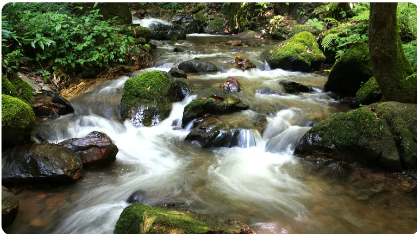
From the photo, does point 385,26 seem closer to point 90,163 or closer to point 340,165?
point 340,165

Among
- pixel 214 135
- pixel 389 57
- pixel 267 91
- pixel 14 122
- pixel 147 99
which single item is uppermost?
pixel 389 57

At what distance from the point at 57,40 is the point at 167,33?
9047 millimetres

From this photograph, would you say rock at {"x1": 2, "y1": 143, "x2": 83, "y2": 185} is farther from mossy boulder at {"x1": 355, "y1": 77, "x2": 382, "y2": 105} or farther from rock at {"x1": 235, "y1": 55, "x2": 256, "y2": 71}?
rock at {"x1": 235, "y1": 55, "x2": 256, "y2": 71}

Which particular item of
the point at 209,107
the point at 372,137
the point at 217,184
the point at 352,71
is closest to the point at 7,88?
the point at 209,107

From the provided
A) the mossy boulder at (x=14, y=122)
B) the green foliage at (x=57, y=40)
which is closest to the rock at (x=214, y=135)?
the mossy boulder at (x=14, y=122)

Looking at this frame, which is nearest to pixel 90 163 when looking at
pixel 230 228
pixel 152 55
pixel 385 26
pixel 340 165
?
pixel 230 228

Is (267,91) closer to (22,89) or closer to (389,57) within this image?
(389,57)

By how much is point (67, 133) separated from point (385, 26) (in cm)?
594

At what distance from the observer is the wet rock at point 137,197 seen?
3875mm

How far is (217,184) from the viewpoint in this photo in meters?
4.30

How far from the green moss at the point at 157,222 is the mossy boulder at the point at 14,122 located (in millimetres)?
2472

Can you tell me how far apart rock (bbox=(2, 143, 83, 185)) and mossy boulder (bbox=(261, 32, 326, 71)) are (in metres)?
7.83

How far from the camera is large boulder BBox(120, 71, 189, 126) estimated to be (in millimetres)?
6393

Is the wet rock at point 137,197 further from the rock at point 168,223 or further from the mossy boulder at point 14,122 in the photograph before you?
the mossy boulder at point 14,122
